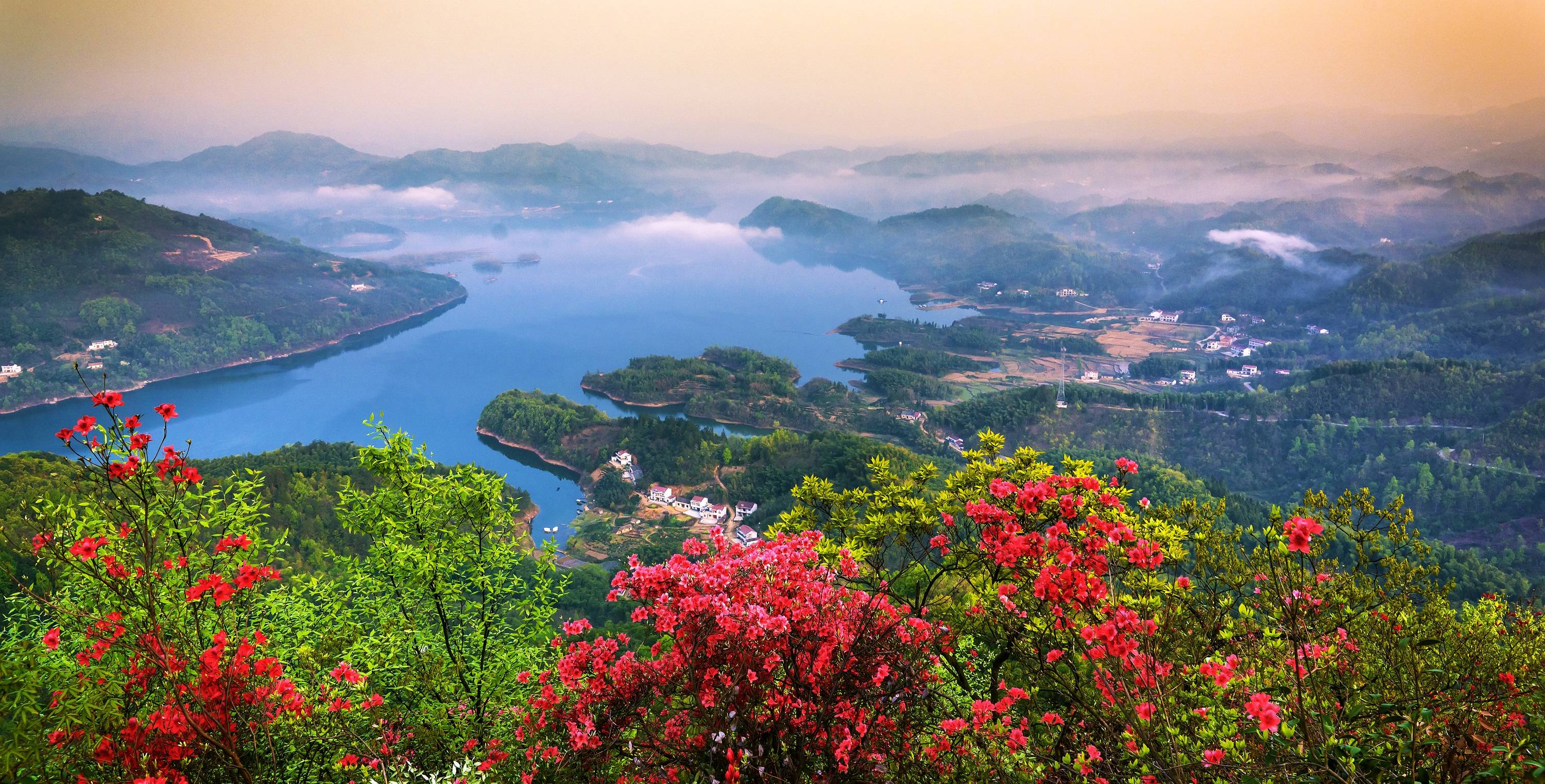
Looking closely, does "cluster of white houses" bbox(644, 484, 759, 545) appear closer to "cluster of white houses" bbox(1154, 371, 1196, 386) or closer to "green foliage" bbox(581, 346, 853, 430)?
"green foliage" bbox(581, 346, 853, 430)

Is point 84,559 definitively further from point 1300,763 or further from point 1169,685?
point 1169,685

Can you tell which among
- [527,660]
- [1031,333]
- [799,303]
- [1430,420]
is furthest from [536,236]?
[527,660]

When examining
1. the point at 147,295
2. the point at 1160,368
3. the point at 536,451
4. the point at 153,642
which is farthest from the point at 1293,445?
the point at 147,295

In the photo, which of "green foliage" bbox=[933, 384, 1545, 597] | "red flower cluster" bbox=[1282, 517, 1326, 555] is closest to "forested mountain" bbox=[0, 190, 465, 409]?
"green foliage" bbox=[933, 384, 1545, 597]

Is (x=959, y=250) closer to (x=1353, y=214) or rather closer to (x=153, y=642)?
(x=1353, y=214)

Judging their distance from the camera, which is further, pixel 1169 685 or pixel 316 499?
pixel 316 499
